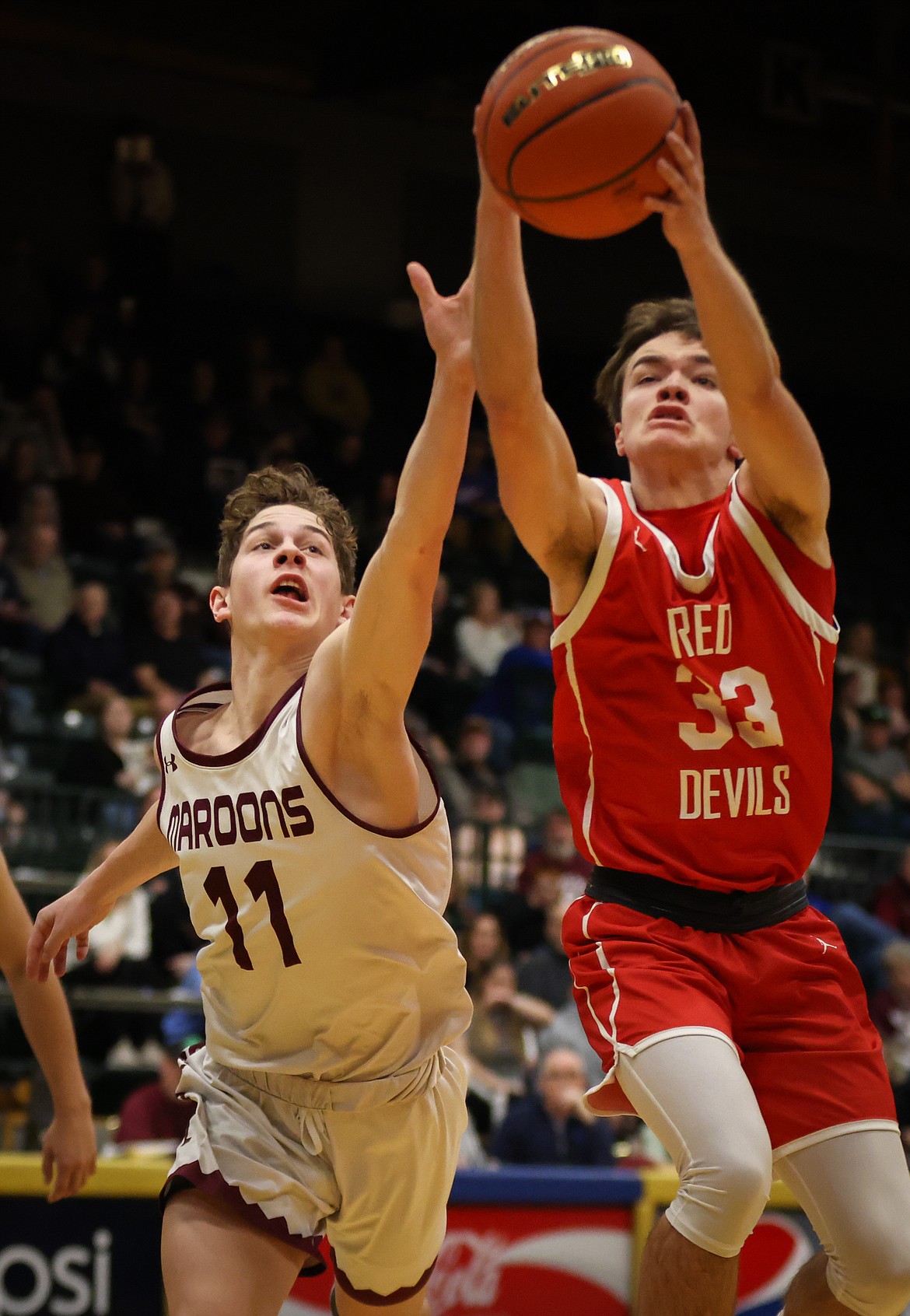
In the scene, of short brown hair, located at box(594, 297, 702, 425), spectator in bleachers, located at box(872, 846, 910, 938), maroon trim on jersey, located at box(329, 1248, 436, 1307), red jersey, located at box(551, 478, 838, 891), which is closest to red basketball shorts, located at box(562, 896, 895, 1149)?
red jersey, located at box(551, 478, 838, 891)

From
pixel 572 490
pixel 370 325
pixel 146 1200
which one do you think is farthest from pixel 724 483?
pixel 370 325

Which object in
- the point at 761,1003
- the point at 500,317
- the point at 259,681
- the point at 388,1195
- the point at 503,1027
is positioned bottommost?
the point at 503,1027

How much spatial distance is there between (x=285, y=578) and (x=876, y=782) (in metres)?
9.39

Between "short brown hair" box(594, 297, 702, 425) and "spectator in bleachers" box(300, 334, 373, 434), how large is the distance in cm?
1094

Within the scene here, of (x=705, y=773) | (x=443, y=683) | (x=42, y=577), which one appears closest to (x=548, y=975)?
(x=443, y=683)

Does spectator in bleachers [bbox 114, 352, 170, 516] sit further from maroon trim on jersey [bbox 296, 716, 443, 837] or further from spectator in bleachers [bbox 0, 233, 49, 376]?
maroon trim on jersey [bbox 296, 716, 443, 837]

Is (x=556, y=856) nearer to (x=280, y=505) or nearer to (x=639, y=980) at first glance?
(x=280, y=505)

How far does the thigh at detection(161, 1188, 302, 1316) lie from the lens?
10.6 feet

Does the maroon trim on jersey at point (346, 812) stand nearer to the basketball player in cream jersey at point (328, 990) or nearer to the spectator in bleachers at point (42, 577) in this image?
the basketball player in cream jersey at point (328, 990)

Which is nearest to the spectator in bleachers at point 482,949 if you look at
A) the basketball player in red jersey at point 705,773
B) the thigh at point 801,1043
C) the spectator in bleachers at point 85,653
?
the spectator in bleachers at point 85,653

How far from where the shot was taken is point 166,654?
1013 cm

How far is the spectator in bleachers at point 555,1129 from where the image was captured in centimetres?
717

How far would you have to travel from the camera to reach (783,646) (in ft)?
11.1

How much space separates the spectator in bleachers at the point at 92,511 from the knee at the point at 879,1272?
9.18 metres
